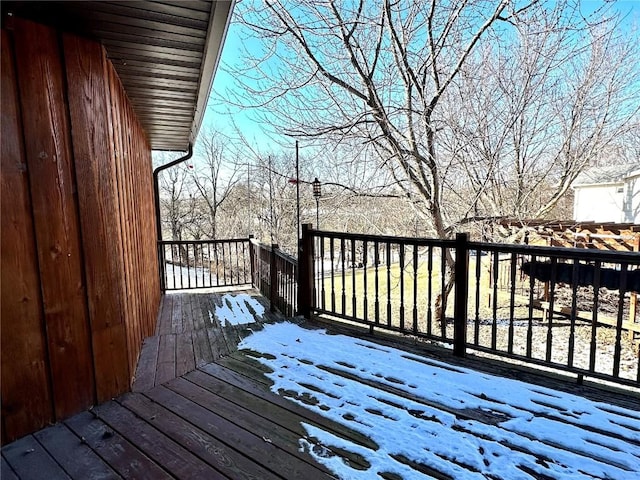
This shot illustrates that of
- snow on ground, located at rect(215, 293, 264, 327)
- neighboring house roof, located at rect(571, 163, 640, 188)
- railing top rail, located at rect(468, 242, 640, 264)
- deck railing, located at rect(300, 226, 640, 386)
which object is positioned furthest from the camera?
neighboring house roof, located at rect(571, 163, 640, 188)

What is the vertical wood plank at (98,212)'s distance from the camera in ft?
6.63

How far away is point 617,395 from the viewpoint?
2.12 m

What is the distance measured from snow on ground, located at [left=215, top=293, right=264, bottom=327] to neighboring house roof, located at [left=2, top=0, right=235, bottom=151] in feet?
7.70

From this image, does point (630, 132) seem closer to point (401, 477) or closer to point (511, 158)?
point (511, 158)

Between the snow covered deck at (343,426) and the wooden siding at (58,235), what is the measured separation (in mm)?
247

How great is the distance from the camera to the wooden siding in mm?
1741

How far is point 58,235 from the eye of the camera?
1.93 meters

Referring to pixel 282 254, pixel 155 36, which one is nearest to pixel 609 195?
pixel 282 254

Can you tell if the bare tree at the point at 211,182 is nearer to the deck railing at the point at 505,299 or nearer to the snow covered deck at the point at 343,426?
the deck railing at the point at 505,299

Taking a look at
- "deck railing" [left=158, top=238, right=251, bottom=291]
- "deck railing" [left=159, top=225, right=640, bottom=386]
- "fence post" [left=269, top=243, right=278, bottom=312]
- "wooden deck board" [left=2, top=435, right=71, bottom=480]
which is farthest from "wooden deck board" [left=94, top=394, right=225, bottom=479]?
"deck railing" [left=158, top=238, right=251, bottom=291]

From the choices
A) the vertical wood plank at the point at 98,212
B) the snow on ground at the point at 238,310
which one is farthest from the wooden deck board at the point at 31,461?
the snow on ground at the point at 238,310

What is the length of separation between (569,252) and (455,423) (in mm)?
1272

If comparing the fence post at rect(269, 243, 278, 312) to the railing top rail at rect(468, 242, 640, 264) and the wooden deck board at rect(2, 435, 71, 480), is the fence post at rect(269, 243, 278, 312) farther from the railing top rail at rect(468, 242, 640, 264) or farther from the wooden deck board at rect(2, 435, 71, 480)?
the wooden deck board at rect(2, 435, 71, 480)

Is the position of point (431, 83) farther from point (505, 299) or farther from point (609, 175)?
point (609, 175)
